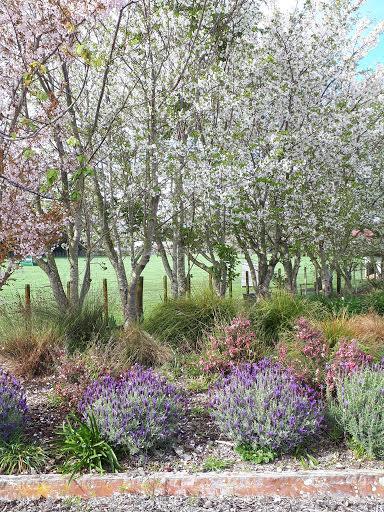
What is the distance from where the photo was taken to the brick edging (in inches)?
142

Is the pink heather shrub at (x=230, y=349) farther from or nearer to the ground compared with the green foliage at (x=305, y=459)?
farther from the ground

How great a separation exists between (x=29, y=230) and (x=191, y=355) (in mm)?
2501

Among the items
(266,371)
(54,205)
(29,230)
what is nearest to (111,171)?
(54,205)

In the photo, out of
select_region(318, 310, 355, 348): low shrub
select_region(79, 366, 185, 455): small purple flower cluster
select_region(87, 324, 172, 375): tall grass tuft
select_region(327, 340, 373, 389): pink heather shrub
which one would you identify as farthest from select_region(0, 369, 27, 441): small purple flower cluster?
select_region(318, 310, 355, 348): low shrub

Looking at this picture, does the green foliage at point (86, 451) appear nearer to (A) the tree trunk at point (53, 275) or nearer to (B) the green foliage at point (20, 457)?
(B) the green foliage at point (20, 457)

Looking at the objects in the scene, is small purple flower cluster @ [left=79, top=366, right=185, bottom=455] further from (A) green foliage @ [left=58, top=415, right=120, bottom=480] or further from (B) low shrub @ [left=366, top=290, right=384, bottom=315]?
(B) low shrub @ [left=366, top=290, right=384, bottom=315]

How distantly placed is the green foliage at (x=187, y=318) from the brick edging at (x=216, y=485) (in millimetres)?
3046

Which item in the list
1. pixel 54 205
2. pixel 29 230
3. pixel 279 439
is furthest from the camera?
pixel 54 205

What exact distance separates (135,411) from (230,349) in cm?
188

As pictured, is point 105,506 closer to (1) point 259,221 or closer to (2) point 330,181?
(1) point 259,221

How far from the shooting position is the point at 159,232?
35.2 feet

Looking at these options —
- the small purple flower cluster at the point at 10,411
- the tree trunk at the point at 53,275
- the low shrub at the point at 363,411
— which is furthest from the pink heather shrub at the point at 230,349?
the tree trunk at the point at 53,275

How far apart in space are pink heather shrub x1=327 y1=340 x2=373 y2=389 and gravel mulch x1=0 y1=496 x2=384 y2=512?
1322mm

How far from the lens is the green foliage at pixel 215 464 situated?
3852 mm
